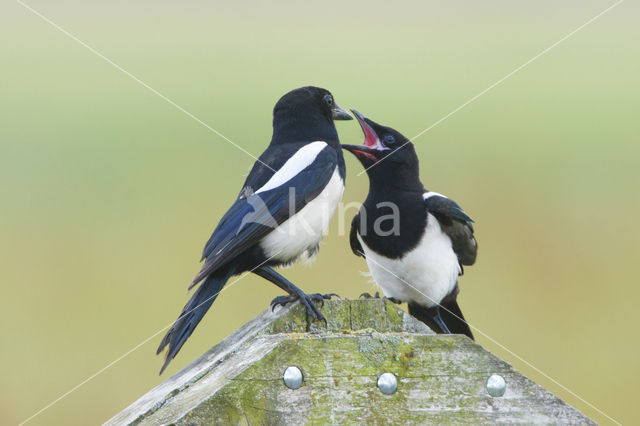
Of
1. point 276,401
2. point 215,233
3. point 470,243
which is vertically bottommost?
point 470,243

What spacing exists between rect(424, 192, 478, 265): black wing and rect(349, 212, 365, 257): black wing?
0.38 metres

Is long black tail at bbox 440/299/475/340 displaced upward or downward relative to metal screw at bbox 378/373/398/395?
downward

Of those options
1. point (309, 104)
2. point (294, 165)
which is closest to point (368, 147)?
point (309, 104)

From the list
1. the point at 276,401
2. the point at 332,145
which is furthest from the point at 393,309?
the point at 332,145

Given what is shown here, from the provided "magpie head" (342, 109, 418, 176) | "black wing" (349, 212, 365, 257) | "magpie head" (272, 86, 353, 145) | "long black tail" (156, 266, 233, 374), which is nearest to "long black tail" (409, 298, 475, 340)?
"black wing" (349, 212, 365, 257)

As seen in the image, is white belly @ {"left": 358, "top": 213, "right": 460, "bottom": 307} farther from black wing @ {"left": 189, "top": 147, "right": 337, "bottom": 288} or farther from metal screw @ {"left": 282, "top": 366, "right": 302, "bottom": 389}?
metal screw @ {"left": 282, "top": 366, "right": 302, "bottom": 389}

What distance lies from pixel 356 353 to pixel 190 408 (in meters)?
0.41

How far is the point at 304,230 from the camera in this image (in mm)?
3291

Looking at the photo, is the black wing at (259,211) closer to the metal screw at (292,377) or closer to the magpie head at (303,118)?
the magpie head at (303,118)

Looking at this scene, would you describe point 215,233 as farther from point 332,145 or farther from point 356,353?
point 356,353

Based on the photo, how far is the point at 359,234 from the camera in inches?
163

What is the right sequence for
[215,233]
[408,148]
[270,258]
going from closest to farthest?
[215,233]
[270,258]
[408,148]

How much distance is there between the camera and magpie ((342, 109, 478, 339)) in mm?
3992

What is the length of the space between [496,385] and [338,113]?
2.20m
